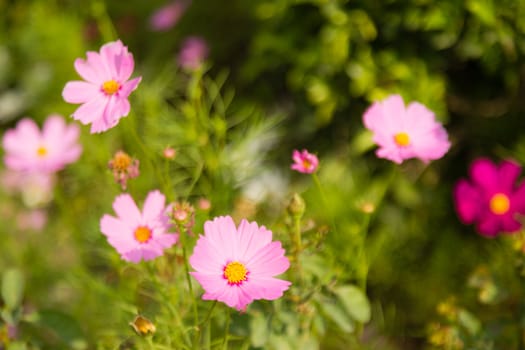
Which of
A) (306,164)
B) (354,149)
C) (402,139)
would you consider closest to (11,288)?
(306,164)

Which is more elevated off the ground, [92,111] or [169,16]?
[169,16]

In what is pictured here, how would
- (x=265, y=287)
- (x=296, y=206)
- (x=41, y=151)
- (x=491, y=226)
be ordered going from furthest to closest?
(x=41, y=151)
(x=491, y=226)
(x=296, y=206)
(x=265, y=287)

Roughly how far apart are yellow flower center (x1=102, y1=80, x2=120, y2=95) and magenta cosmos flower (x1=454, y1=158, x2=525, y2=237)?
61 centimetres

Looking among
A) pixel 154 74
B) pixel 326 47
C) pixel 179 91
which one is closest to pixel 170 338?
pixel 326 47

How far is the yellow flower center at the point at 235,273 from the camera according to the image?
634mm

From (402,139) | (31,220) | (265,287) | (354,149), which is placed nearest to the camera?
(265,287)

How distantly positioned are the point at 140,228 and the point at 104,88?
0.19 m

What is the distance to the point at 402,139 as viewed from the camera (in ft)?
2.71

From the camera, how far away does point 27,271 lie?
1.46 metres

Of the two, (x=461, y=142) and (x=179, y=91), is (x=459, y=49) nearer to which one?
(x=461, y=142)

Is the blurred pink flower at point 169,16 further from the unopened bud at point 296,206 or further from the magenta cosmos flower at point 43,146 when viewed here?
the unopened bud at point 296,206

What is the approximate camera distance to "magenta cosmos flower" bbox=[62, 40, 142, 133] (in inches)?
26.1

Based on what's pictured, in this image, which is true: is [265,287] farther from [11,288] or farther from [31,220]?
[31,220]

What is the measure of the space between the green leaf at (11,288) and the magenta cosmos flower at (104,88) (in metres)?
0.32
